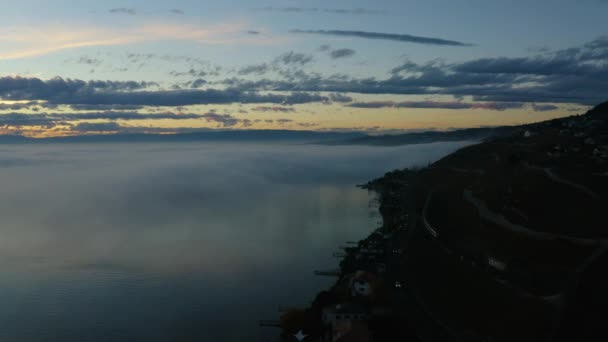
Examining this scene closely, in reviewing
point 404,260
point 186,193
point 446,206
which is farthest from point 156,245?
point 186,193

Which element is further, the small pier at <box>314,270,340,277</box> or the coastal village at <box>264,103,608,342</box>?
the small pier at <box>314,270,340,277</box>

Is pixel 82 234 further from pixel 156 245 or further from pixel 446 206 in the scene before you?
pixel 446 206

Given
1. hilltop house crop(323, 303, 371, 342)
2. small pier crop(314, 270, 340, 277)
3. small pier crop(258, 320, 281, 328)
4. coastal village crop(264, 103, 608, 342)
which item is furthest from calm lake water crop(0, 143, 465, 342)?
coastal village crop(264, 103, 608, 342)

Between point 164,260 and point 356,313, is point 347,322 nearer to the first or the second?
point 356,313

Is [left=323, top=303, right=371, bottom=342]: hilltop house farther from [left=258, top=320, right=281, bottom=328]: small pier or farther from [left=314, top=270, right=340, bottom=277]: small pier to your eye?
[left=314, top=270, right=340, bottom=277]: small pier

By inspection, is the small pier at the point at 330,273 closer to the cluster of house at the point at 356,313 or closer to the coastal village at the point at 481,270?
the coastal village at the point at 481,270

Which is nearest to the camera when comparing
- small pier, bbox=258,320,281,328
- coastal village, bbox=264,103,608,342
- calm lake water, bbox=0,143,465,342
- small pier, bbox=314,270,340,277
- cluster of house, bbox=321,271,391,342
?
cluster of house, bbox=321,271,391,342

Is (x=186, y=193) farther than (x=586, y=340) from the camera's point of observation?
Yes

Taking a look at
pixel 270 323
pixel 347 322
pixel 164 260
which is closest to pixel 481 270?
pixel 347 322
